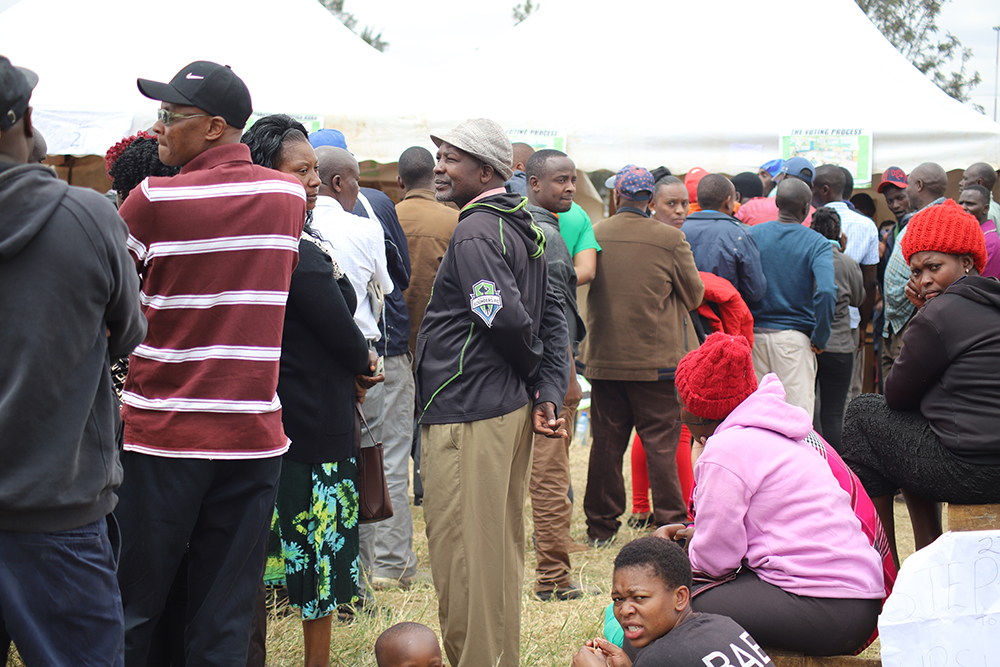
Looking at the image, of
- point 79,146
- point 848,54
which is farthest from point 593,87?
point 79,146

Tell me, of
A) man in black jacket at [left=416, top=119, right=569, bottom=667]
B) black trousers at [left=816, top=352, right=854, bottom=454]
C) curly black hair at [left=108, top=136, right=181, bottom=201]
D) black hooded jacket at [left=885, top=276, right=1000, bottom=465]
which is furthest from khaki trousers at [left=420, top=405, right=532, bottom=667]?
black trousers at [left=816, top=352, right=854, bottom=454]

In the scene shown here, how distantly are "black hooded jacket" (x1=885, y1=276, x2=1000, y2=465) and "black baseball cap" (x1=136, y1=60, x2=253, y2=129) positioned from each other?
2619mm

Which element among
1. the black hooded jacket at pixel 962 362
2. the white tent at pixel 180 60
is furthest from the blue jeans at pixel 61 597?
the white tent at pixel 180 60

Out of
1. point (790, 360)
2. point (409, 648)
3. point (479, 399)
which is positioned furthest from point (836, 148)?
point (409, 648)

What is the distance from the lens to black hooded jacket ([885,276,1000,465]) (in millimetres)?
3344

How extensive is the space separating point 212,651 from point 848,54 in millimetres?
8581

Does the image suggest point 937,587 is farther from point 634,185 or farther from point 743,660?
point 634,185

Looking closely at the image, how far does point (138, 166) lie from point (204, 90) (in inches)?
19.5

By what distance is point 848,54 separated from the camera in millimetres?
8938

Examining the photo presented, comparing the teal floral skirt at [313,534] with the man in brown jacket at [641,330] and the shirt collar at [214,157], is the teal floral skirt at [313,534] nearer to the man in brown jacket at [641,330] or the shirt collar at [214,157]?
the shirt collar at [214,157]

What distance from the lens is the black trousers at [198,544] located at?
2.37 m

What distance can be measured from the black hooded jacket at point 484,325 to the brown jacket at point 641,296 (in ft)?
6.77

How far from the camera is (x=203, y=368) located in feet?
7.71

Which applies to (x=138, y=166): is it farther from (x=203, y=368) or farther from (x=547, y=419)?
(x=547, y=419)
